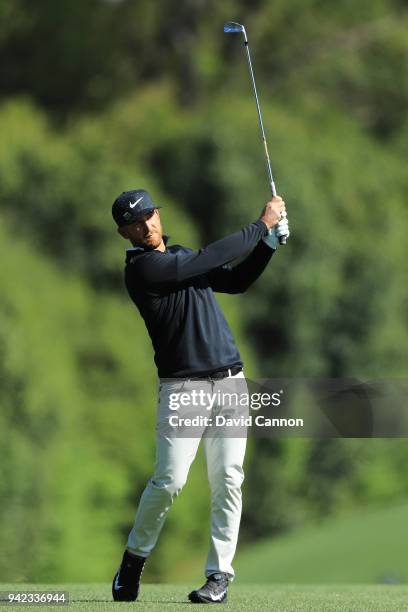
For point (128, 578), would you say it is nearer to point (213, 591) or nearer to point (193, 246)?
point (213, 591)

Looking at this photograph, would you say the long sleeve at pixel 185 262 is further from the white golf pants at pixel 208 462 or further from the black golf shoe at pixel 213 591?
the black golf shoe at pixel 213 591

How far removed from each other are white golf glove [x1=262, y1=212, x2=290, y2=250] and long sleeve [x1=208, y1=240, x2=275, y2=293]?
0.03 metres

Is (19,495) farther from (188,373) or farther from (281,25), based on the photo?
(281,25)

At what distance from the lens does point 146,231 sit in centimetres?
706

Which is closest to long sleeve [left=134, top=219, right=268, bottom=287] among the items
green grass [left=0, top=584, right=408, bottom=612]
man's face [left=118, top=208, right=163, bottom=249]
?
man's face [left=118, top=208, right=163, bottom=249]

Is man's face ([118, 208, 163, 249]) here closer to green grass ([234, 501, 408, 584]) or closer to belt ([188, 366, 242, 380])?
belt ([188, 366, 242, 380])

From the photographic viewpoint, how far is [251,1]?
3894 cm

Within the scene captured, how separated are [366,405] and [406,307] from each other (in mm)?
22645

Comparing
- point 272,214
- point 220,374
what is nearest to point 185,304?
point 220,374

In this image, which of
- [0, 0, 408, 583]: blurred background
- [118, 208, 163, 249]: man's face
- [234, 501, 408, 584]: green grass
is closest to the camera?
[118, 208, 163, 249]: man's face

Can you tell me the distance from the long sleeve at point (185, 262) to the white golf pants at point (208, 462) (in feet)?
1.59

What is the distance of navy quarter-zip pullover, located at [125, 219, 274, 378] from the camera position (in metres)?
6.87

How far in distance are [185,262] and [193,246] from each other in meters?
22.2

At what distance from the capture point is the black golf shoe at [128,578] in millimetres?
7109
